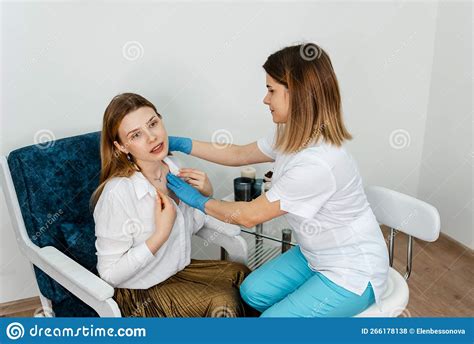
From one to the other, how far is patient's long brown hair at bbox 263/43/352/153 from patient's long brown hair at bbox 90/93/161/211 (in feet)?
1.29

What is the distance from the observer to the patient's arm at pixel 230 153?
6.16 ft

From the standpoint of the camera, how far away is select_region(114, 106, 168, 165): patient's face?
5.08 feet

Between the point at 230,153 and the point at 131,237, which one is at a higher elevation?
the point at 230,153

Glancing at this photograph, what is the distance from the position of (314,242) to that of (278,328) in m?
0.25

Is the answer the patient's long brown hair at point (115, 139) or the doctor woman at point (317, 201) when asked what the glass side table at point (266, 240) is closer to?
the doctor woman at point (317, 201)

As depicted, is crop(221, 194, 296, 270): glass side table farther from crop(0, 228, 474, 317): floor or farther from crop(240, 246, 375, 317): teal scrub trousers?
crop(0, 228, 474, 317): floor

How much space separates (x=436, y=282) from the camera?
2486 millimetres

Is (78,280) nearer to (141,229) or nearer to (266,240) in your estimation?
(141,229)

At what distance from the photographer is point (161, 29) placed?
6.80ft

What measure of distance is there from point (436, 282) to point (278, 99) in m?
1.38

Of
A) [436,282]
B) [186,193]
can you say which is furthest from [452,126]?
[186,193]

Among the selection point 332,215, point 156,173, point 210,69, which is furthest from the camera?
point 210,69

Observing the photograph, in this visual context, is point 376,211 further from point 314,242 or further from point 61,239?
point 61,239

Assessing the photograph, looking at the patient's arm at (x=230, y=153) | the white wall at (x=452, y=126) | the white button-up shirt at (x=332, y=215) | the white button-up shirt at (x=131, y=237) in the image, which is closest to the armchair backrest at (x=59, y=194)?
the white button-up shirt at (x=131, y=237)
